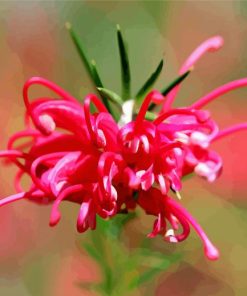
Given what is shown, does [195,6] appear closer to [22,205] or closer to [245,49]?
[245,49]

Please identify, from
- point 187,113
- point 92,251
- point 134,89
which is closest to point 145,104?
point 187,113

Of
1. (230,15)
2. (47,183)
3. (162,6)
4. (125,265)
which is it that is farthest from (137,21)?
(47,183)

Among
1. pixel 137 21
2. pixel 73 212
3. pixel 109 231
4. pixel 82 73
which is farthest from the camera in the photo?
pixel 137 21

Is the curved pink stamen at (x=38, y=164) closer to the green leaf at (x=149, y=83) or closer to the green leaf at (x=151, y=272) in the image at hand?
the green leaf at (x=149, y=83)

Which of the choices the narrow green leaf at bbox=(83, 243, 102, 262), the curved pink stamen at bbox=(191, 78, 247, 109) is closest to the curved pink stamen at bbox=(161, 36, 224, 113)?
the curved pink stamen at bbox=(191, 78, 247, 109)

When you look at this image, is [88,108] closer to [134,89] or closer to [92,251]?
[92,251]

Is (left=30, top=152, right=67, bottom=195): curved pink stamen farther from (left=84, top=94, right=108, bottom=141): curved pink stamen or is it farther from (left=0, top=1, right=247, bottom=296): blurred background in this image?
(left=0, top=1, right=247, bottom=296): blurred background
